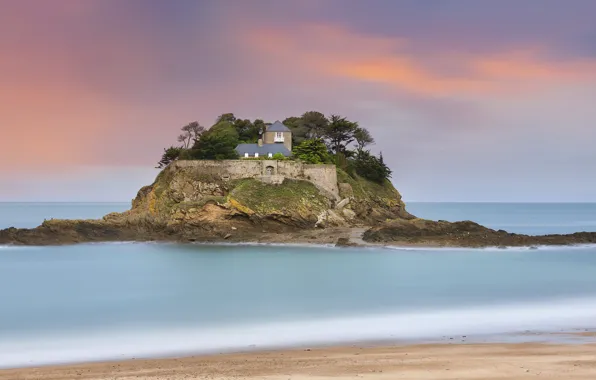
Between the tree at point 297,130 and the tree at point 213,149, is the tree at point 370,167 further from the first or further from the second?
the tree at point 213,149

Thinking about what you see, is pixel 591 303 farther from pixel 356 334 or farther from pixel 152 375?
pixel 152 375

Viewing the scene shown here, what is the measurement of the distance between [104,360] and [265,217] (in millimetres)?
20511

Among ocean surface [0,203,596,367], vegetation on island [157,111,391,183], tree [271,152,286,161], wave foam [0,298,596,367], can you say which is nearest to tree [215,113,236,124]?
vegetation on island [157,111,391,183]

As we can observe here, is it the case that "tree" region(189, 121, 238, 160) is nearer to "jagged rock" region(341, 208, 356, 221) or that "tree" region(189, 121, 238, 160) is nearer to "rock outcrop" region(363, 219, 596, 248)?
"jagged rock" region(341, 208, 356, 221)

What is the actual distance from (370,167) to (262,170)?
26.3ft

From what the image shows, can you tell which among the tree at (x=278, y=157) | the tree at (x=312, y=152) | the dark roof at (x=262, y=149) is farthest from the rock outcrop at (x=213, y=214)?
the dark roof at (x=262, y=149)

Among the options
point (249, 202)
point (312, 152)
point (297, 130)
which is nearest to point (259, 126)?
point (297, 130)

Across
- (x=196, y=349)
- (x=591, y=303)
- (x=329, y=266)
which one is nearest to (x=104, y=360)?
(x=196, y=349)

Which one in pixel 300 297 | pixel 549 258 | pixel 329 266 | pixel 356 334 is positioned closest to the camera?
pixel 356 334

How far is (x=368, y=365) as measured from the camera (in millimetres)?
8070

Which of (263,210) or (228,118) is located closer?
(263,210)

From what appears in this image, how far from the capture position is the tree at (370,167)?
36.8 meters

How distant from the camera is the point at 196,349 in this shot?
10133 millimetres

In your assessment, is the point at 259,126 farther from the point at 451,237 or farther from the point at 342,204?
the point at 451,237
